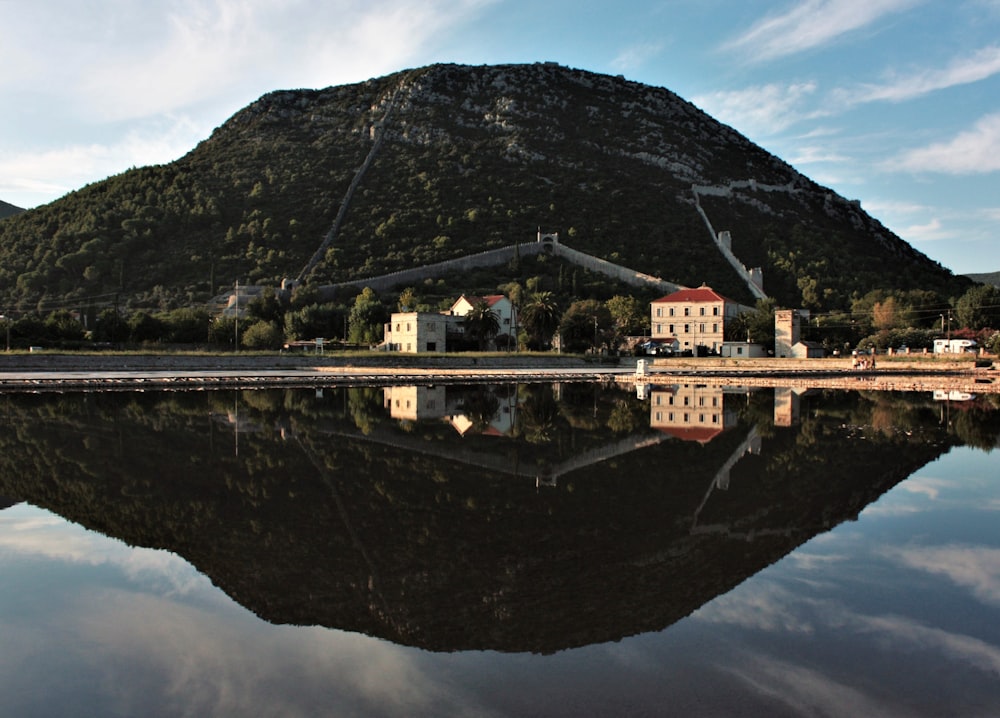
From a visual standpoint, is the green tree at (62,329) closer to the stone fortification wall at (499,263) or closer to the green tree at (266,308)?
the green tree at (266,308)

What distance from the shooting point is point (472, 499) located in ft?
29.9

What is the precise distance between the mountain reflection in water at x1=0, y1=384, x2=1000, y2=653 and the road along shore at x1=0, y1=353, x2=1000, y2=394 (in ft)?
37.6

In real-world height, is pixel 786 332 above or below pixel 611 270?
below

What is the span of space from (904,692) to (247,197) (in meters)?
88.3

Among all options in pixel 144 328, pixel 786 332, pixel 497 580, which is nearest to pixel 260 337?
pixel 144 328

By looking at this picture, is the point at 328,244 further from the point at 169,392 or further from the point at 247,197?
the point at 169,392

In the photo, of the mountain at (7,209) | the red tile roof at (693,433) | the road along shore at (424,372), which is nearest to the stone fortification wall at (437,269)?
the road along shore at (424,372)

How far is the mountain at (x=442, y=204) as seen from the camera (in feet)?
245

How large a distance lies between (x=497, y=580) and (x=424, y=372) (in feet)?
108

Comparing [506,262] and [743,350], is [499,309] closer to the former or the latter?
[743,350]

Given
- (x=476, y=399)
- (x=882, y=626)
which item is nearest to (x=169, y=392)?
(x=476, y=399)

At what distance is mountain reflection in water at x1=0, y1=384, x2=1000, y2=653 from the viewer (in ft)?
19.0

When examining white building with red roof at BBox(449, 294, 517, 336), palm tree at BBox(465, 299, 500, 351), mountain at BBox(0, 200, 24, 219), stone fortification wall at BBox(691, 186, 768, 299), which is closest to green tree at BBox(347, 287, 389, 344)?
white building with red roof at BBox(449, 294, 517, 336)

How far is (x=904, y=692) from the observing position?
14.6 feet
